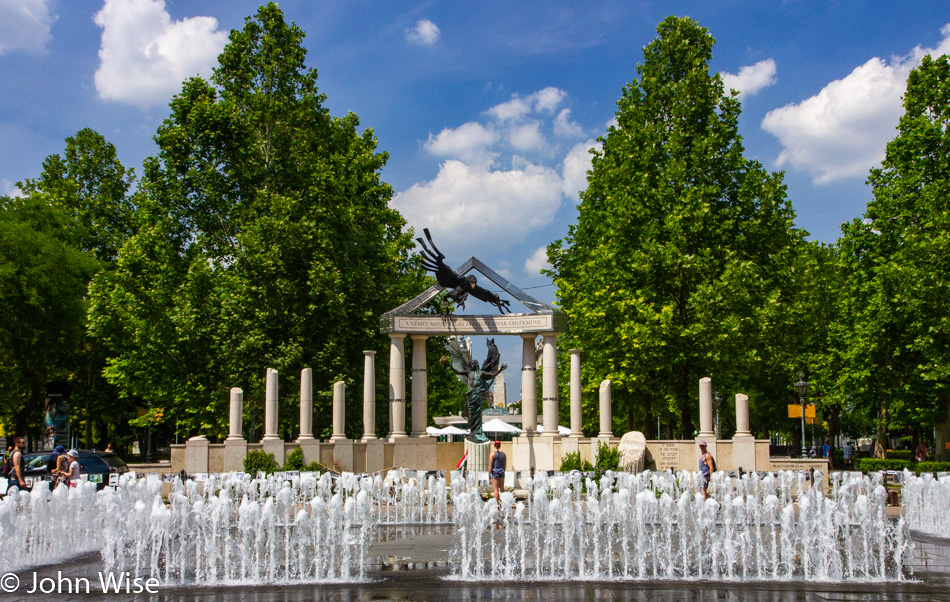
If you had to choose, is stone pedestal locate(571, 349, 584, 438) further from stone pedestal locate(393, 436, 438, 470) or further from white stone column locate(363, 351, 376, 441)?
white stone column locate(363, 351, 376, 441)

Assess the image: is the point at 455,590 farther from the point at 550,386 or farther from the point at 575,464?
the point at 550,386

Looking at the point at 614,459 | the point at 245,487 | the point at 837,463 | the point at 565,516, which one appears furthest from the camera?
the point at 837,463

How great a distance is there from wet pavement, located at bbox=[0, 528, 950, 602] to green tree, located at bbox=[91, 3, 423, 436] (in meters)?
20.6

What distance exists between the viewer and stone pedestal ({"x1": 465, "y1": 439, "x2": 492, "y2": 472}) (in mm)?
30031

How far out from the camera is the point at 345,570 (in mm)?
11703

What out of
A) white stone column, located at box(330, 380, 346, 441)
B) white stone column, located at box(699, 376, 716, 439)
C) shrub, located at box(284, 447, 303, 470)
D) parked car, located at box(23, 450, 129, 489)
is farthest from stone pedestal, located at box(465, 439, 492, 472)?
parked car, located at box(23, 450, 129, 489)

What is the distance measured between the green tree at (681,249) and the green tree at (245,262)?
10306 mm

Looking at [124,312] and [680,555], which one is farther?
[124,312]

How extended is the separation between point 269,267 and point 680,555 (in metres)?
22.9

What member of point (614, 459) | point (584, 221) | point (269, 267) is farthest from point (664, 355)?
point (269, 267)

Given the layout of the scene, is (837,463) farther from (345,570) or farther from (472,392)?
(345,570)

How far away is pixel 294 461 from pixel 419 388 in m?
6.86

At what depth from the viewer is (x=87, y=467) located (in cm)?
2758

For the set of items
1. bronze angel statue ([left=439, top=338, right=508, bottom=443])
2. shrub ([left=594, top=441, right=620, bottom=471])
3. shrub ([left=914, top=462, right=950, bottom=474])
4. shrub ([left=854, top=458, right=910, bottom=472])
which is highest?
bronze angel statue ([left=439, top=338, right=508, bottom=443])
